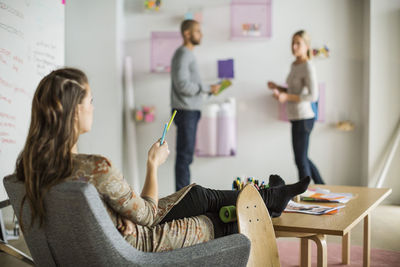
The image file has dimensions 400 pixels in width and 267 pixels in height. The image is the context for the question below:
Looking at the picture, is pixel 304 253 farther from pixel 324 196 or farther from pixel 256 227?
pixel 324 196

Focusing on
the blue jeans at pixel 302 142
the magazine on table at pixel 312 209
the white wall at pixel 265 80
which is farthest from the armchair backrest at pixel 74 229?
the white wall at pixel 265 80

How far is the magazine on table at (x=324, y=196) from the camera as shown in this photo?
1.96 meters

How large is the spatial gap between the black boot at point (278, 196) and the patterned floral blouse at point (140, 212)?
26cm

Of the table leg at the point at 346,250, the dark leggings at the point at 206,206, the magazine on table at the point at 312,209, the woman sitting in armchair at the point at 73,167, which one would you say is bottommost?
the table leg at the point at 346,250

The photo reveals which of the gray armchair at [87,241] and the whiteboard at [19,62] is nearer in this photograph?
the gray armchair at [87,241]

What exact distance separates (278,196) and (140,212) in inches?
23.2

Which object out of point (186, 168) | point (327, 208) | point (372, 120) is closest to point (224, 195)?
point (327, 208)

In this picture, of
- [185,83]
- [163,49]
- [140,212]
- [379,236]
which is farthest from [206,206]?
[163,49]

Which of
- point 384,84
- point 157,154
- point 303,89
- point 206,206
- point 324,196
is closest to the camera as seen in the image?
point 157,154

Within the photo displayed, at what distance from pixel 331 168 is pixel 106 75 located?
205cm

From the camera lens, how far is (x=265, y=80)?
3.98m

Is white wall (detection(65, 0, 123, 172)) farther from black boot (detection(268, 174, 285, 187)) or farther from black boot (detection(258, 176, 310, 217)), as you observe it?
black boot (detection(258, 176, 310, 217))

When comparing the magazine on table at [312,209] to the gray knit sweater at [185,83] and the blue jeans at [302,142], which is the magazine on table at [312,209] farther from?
the gray knit sweater at [185,83]

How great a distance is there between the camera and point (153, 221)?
52.8 inches
